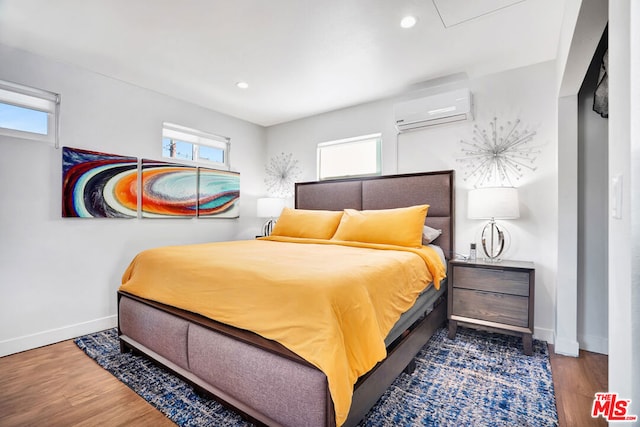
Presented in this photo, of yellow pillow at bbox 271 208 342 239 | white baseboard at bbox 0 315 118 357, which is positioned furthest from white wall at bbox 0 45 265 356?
yellow pillow at bbox 271 208 342 239

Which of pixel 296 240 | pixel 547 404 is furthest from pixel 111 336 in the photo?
pixel 547 404

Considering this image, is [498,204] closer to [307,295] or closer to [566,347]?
[566,347]

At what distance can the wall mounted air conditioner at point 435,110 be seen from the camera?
295 cm

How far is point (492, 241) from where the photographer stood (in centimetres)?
274

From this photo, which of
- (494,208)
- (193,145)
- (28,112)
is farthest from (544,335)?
(28,112)

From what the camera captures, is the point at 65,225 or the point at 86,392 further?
the point at 65,225

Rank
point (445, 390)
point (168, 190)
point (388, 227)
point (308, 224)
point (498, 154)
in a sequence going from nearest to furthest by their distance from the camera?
point (445, 390) → point (388, 227) → point (498, 154) → point (308, 224) → point (168, 190)

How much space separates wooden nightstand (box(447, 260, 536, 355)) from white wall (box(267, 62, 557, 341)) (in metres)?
0.28

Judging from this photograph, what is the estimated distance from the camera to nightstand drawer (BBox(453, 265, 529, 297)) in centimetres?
236

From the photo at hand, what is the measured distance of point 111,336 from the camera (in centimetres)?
278

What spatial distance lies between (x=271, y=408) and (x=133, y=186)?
9.26 feet

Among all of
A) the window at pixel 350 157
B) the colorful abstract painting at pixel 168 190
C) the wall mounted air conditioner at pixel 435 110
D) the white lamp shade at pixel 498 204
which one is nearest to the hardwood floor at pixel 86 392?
the white lamp shade at pixel 498 204

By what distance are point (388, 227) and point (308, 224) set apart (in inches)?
37.7

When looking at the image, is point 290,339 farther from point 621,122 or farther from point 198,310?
point 621,122
